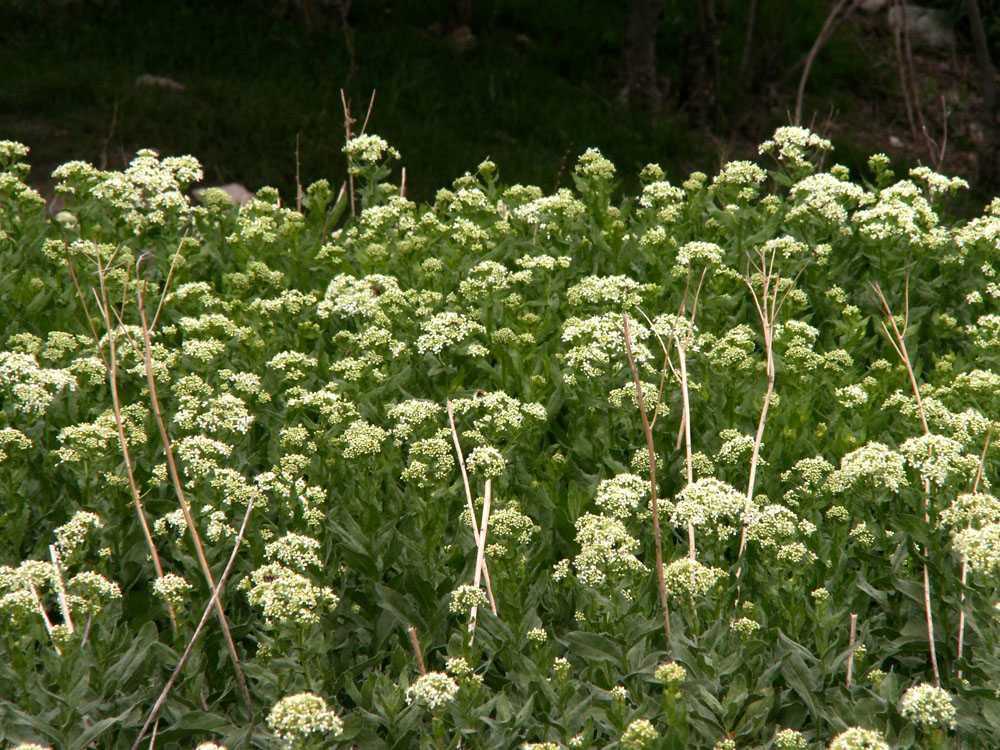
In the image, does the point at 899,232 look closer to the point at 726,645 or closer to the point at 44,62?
the point at 726,645

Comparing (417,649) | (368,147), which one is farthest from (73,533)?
(368,147)

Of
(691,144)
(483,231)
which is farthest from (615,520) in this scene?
(691,144)

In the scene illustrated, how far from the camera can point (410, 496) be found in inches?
147

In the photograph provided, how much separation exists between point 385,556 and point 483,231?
7.38ft

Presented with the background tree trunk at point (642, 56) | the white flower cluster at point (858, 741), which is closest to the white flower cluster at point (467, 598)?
the white flower cluster at point (858, 741)

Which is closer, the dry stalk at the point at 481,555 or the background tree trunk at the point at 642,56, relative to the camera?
the dry stalk at the point at 481,555

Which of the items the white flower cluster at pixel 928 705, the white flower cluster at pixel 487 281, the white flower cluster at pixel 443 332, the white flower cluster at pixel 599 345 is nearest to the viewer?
the white flower cluster at pixel 928 705

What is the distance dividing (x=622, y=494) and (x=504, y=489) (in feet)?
2.03

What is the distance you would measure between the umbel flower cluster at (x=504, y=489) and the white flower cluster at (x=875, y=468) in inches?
0.6

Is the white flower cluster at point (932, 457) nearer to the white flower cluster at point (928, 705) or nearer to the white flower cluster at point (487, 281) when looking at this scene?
the white flower cluster at point (928, 705)

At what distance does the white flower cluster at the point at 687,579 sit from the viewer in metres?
3.03

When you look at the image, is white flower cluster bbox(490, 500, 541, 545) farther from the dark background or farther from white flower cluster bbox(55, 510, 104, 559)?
the dark background

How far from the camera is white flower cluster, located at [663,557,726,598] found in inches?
119

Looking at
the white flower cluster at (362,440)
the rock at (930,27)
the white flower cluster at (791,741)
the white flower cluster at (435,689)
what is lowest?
the rock at (930,27)
